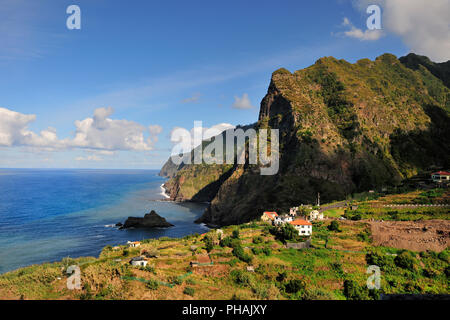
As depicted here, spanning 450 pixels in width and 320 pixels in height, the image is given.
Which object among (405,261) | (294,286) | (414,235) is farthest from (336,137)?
(294,286)

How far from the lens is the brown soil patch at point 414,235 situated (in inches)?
1748

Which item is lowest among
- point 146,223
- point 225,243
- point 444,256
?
point 146,223

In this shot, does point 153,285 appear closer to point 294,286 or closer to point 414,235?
point 294,286

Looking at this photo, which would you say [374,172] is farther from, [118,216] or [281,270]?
[118,216]

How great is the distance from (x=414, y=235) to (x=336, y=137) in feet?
268

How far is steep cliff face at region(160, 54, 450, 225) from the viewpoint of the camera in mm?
105812

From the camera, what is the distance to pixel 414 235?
46.0 metres

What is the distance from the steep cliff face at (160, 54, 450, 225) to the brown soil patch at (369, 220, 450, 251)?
4664cm

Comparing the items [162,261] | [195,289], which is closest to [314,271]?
[195,289]

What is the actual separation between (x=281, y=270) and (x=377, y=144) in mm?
117788

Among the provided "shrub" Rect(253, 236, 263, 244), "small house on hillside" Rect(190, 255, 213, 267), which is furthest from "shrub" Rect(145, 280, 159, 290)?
"shrub" Rect(253, 236, 263, 244)

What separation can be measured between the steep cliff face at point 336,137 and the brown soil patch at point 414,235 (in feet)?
153

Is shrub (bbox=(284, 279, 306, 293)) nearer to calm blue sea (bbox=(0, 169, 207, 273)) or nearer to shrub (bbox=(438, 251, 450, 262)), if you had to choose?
shrub (bbox=(438, 251, 450, 262))

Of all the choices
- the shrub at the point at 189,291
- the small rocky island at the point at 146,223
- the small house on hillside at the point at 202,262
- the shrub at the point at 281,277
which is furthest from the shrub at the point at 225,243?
the small rocky island at the point at 146,223
